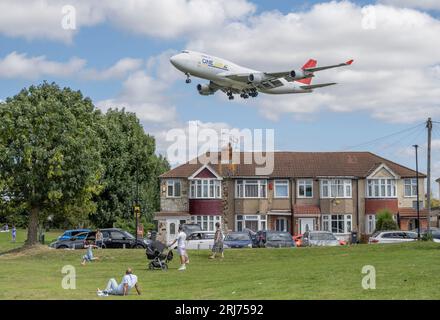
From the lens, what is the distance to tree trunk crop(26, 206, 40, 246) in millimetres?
44625

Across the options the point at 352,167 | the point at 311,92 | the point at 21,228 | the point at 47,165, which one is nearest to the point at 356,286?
the point at 47,165

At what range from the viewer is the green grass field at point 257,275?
20.4 m

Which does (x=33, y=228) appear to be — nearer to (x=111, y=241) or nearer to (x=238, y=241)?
(x=111, y=241)

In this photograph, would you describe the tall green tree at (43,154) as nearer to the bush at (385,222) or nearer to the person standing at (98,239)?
the person standing at (98,239)

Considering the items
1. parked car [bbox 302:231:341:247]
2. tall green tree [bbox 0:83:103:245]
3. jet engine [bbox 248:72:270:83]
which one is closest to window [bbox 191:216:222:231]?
parked car [bbox 302:231:341:247]

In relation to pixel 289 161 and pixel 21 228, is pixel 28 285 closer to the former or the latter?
pixel 289 161

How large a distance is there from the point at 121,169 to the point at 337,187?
20.0 m

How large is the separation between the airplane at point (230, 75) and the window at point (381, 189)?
2333cm

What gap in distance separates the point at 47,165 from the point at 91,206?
6.46 m

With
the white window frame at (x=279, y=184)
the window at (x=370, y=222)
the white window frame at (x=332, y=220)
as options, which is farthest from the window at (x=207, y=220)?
the window at (x=370, y=222)

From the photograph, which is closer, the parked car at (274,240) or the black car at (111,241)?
the parked car at (274,240)

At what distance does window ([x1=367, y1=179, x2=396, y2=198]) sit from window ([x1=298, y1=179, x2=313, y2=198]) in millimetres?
5370
